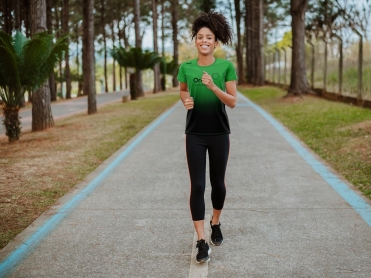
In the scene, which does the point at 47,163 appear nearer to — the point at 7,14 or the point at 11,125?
the point at 11,125

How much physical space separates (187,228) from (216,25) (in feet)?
6.71

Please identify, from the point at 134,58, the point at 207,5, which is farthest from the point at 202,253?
the point at 207,5

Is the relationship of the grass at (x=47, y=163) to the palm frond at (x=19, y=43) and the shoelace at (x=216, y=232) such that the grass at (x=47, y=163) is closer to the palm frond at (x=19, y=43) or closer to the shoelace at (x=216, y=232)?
the shoelace at (x=216, y=232)

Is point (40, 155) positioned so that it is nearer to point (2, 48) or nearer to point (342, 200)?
point (2, 48)

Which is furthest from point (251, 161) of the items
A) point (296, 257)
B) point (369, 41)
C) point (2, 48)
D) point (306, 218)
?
point (369, 41)

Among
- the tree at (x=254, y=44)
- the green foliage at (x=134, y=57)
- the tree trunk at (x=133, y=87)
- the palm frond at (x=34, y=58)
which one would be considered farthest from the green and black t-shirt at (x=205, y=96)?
the tree at (x=254, y=44)

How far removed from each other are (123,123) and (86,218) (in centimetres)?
1092

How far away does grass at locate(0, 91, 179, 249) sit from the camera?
20.9 ft

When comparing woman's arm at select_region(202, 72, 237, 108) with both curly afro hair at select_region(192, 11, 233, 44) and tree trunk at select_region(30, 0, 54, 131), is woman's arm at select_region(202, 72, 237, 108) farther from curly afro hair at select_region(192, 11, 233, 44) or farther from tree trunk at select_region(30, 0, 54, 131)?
tree trunk at select_region(30, 0, 54, 131)

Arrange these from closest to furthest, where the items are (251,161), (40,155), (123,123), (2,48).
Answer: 1. (251,161)
2. (40,155)
3. (2,48)
4. (123,123)

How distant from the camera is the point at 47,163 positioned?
952cm

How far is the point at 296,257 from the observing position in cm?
464

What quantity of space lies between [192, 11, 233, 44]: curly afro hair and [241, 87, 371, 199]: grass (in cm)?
314

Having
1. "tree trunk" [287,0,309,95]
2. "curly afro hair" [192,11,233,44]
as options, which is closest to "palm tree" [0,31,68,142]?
"curly afro hair" [192,11,233,44]
